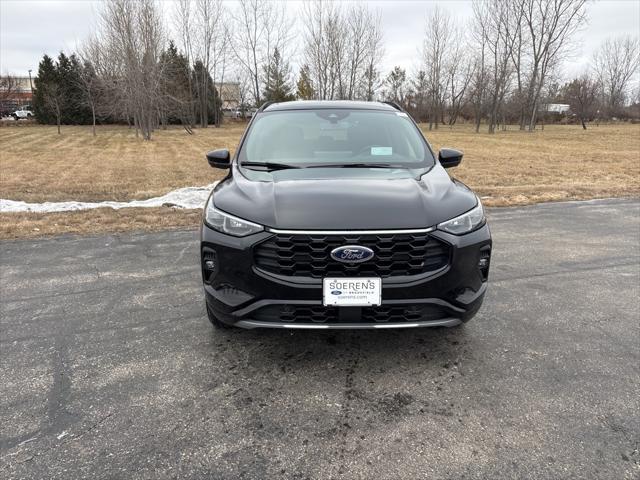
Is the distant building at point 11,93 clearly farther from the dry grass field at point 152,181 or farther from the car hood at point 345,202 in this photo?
the car hood at point 345,202

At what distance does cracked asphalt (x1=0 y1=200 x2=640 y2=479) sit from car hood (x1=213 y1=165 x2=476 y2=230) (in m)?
0.93

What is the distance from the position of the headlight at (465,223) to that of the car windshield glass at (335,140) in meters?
0.82

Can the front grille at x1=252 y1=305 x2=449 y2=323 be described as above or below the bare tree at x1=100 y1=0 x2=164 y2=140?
below

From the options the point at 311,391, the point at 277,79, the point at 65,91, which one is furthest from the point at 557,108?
the point at 311,391

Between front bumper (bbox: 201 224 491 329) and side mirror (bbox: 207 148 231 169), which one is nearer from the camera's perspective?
front bumper (bbox: 201 224 491 329)

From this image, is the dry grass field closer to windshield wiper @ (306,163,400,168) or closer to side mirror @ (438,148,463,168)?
windshield wiper @ (306,163,400,168)

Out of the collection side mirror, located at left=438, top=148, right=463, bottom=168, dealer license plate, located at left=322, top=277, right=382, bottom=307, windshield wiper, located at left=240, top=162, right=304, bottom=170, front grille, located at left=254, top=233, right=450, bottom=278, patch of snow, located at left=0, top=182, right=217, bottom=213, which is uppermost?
side mirror, located at left=438, top=148, right=463, bottom=168

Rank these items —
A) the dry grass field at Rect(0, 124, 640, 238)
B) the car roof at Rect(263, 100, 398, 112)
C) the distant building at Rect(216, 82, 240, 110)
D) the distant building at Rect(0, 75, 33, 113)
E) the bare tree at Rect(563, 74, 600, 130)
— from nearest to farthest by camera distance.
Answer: the car roof at Rect(263, 100, 398, 112) → the dry grass field at Rect(0, 124, 640, 238) → the distant building at Rect(0, 75, 33, 113) → the bare tree at Rect(563, 74, 600, 130) → the distant building at Rect(216, 82, 240, 110)

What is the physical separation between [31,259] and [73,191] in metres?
5.45

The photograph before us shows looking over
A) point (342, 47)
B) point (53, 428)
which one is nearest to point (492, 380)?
point (53, 428)

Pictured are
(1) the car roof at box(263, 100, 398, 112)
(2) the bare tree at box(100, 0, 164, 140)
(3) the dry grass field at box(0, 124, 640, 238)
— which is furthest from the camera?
(2) the bare tree at box(100, 0, 164, 140)

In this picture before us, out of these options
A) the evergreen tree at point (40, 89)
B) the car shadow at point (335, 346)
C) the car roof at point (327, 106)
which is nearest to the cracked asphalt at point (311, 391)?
the car shadow at point (335, 346)

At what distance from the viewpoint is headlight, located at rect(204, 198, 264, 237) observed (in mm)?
2641

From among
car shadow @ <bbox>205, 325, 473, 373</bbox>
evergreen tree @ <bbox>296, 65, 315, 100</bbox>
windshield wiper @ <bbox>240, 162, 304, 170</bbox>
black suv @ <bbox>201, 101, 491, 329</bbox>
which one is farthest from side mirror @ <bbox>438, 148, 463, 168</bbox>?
evergreen tree @ <bbox>296, 65, 315, 100</bbox>
